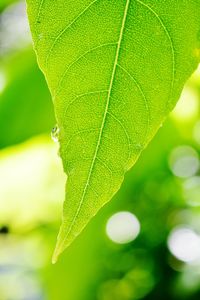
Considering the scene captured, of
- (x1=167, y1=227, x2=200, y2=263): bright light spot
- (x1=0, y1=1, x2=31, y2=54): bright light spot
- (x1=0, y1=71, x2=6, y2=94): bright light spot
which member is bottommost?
(x1=167, y1=227, x2=200, y2=263): bright light spot

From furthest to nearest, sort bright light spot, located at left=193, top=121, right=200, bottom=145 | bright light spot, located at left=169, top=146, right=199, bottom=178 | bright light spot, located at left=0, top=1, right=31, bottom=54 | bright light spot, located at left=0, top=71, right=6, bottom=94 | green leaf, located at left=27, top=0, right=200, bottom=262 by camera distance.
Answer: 1. bright light spot, located at left=169, top=146, right=199, bottom=178
2. bright light spot, located at left=0, top=1, right=31, bottom=54
3. bright light spot, located at left=193, top=121, right=200, bottom=145
4. bright light spot, located at left=0, top=71, right=6, bottom=94
5. green leaf, located at left=27, top=0, right=200, bottom=262

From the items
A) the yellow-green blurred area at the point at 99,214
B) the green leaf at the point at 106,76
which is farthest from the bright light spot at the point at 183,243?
the green leaf at the point at 106,76

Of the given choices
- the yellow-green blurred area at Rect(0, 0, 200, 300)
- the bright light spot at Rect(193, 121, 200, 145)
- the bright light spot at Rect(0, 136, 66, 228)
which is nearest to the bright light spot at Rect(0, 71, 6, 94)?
the yellow-green blurred area at Rect(0, 0, 200, 300)

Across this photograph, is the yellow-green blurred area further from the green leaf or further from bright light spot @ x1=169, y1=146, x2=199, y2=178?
the green leaf

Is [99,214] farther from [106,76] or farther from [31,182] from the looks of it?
[106,76]

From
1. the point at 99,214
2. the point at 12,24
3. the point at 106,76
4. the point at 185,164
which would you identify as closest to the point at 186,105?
the point at 99,214

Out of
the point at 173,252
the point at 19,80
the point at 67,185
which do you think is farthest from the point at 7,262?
the point at 67,185
